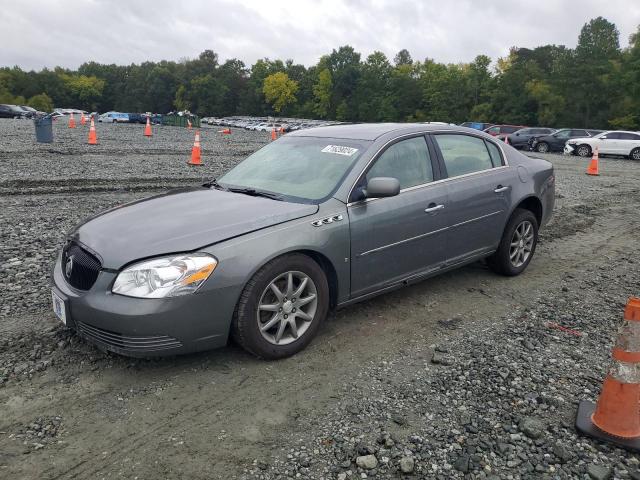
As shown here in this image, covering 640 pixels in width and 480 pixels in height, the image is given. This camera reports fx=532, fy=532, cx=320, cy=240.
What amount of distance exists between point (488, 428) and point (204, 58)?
14079 centimetres

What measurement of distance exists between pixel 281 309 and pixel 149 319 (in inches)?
34.8

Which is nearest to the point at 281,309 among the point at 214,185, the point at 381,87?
the point at 214,185

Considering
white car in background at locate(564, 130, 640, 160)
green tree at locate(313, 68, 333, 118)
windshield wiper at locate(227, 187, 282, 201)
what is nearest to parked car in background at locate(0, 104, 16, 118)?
white car in background at locate(564, 130, 640, 160)

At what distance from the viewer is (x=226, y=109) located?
120 meters

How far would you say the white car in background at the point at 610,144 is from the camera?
1015 inches

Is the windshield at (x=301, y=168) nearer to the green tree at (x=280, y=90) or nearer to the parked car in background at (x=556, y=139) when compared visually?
the parked car in background at (x=556, y=139)

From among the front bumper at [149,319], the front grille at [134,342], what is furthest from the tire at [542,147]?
the front grille at [134,342]

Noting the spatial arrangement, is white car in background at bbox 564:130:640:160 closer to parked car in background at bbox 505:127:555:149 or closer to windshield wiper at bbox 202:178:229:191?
parked car in background at bbox 505:127:555:149

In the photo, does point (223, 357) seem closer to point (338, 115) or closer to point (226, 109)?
point (338, 115)

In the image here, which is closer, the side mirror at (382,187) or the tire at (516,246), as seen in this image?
the side mirror at (382,187)

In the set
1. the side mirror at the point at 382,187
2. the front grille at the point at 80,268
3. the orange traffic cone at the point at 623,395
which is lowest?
the orange traffic cone at the point at 623,395

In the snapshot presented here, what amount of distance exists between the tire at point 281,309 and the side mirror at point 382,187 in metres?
0.72

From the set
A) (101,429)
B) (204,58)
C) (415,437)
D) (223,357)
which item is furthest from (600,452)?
(204,58)

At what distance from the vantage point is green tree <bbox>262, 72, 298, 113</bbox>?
112m
